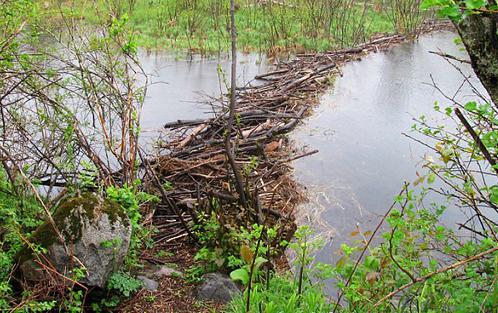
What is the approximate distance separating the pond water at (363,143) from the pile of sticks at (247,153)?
9.9 inches

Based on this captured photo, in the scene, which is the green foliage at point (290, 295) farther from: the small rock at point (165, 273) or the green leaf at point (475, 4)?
the green leaf at point (475, 4)

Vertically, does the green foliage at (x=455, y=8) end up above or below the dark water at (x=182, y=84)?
above

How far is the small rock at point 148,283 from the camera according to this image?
348 centimetres

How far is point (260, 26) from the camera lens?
Answer: 14.1 m

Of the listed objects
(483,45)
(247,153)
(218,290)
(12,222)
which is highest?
(483,45)

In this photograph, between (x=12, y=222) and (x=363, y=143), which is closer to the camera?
(x=12, y=222)

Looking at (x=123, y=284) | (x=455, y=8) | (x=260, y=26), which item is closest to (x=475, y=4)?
(x=455, y=8)

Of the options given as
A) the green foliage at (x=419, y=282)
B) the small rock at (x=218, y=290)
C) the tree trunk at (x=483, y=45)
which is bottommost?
the small rock at (x=218, y=290)

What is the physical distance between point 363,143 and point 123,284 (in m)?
4.21

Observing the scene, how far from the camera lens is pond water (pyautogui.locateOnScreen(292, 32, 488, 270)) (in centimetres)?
482

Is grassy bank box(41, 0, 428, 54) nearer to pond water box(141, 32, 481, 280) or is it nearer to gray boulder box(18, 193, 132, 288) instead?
pond water box(141, 32, 481, 280)

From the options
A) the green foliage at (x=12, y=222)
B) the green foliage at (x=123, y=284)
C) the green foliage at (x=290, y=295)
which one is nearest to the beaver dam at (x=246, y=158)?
the green foliage at (x=290, y=295)

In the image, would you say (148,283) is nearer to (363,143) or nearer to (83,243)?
(83,243)

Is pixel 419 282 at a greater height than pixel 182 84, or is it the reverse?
pixel 419 282
